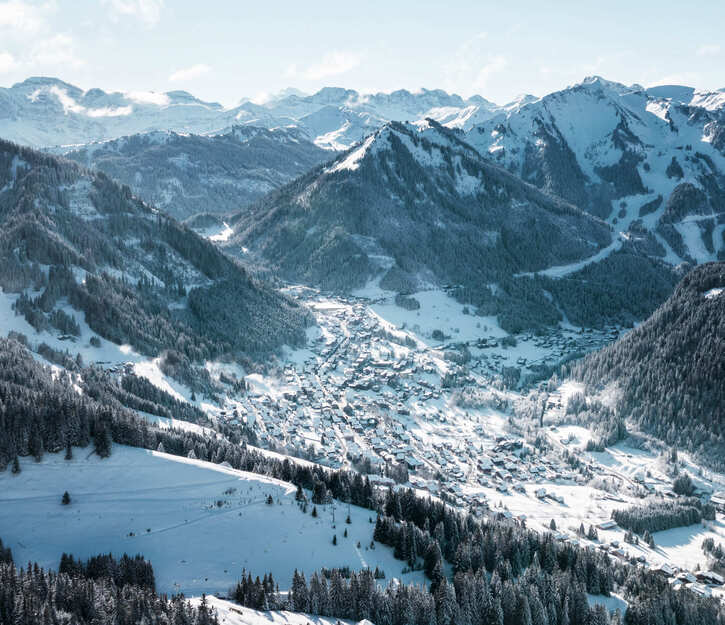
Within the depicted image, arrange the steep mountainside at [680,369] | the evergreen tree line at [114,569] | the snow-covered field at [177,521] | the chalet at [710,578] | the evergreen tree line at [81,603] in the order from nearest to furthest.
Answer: the evergreen tree line at [81,603], the evergreen tree line at [114,569], the snow-covered field at [177,521], the chalet at [710,578], the steep mountainside at [680,369]

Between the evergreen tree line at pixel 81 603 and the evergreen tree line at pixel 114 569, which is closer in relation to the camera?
the evergreen tree line at pixel 81 603

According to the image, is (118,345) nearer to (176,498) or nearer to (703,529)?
(176,498)

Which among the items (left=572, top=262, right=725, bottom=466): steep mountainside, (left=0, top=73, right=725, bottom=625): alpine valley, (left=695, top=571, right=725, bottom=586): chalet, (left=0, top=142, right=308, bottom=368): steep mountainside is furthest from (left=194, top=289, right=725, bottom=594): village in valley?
(left=0, top=142, right=308, bottom=368): steep mountainside

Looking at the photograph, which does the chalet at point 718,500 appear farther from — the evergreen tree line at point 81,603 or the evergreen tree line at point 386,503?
the evergreen tree line at point 81,603

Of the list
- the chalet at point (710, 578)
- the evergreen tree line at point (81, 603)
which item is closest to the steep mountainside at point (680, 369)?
the chalet at point (710, 578)

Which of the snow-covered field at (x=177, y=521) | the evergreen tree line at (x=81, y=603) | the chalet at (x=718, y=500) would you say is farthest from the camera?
the chalet at (x=718, y=500)

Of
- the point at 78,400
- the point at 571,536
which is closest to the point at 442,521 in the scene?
the point at 571,536

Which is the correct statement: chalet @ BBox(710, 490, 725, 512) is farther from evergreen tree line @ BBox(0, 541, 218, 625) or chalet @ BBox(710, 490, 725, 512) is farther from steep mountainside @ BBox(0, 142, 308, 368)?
steep mountainside @ BBox(0, 142, 308, 368)
